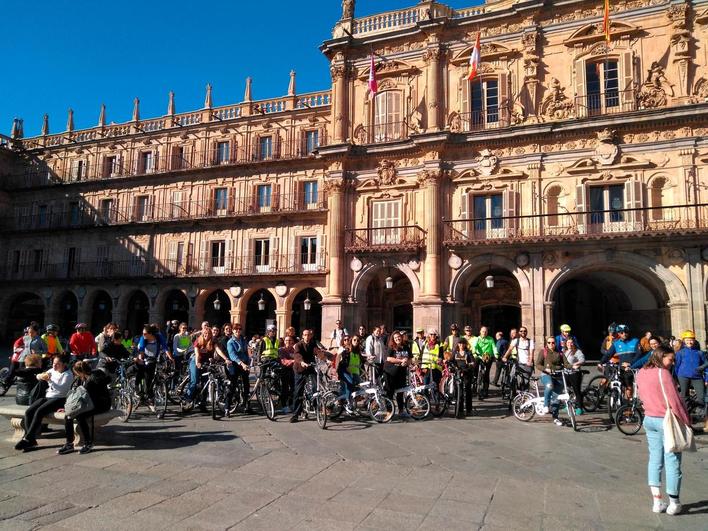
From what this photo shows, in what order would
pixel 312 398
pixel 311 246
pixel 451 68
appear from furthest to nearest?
1. pixel 311 246
2. pixel 451 68
3. pixel 312 398

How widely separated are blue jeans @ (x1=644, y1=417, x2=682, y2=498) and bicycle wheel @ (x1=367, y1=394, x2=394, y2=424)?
5.09 metres

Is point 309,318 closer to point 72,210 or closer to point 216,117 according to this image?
point 216,117

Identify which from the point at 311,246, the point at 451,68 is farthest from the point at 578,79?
the point at 311,246

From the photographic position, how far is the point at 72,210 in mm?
32312

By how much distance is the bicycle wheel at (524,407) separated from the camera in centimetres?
1030

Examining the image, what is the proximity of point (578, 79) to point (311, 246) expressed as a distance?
46.7 feet

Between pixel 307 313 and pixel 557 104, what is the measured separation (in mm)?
15688

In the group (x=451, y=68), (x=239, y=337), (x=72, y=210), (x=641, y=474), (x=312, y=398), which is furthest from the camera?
(x=72, y=210)

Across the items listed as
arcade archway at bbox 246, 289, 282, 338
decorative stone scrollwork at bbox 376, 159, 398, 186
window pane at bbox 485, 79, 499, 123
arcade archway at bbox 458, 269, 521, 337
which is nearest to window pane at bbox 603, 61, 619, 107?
window pane at bbox 485, 79, 499, 123

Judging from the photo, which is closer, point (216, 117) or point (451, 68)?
point (451, 68)

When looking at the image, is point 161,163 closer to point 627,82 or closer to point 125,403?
point 125,403

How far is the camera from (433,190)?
22234 millimetres

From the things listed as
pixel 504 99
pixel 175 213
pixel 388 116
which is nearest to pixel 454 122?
pixel 504 99

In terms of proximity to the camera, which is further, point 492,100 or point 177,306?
point 177,306
